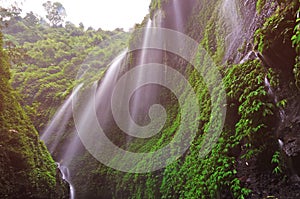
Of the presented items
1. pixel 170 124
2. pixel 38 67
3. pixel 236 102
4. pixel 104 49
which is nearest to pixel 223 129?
pixel 236 102

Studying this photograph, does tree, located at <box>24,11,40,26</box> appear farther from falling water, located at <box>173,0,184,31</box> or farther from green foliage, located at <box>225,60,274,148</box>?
green foliage, located at <box>225,60,274,148</box>

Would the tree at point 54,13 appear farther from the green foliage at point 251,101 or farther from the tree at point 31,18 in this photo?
the green foliage at point 251,101

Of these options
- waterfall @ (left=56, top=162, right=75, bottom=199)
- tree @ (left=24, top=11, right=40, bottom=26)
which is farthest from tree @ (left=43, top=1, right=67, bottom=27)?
waterfall @ (left=56, top=162, right=75, bottom=199)

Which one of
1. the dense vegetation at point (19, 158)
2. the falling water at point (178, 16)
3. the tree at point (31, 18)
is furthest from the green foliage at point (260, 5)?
the tree at point (31, 18)

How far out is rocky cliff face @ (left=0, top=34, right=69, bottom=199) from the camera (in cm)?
604

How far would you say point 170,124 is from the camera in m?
8.12

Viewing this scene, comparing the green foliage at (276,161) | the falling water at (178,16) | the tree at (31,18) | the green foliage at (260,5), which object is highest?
the tree at (31,18)

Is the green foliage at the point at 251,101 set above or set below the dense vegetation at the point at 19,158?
above

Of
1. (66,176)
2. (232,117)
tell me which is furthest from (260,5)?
(66,176)

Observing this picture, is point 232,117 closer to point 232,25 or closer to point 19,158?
point 232,25

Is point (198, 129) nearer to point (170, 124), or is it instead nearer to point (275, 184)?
point (170, 124)

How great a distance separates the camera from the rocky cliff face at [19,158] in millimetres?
6039

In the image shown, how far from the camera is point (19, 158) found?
647cm

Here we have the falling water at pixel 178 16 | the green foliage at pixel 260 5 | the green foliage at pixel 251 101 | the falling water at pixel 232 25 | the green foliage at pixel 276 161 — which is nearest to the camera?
the green foliage at pixel 276 161
